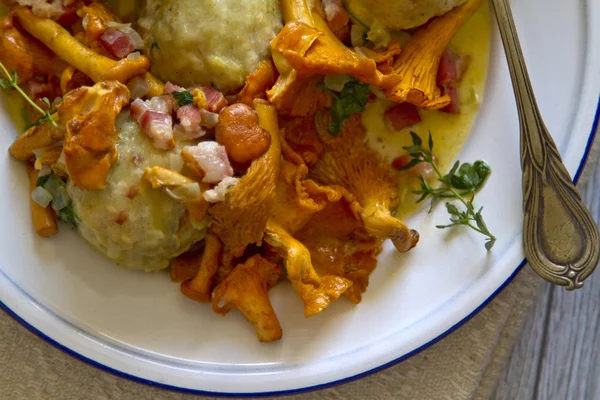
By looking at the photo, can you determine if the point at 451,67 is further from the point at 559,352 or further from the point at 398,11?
the point at 559,352

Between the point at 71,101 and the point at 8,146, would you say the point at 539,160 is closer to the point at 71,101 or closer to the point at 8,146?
the point at 71,101

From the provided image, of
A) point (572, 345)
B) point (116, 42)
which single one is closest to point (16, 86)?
point (116, 42)

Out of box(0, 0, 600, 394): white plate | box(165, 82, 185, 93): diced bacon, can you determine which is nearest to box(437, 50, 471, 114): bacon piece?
box(0, 0, 600, 394): white plate

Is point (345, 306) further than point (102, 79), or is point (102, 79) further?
point (345, 306)

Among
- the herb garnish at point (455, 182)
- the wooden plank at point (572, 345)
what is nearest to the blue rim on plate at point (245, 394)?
the herb garnish at point (455, 182)

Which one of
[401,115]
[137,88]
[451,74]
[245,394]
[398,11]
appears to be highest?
[398,11]

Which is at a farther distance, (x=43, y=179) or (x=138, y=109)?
(x=43, y=179)

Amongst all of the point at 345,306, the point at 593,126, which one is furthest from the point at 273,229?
the point at 593,126
